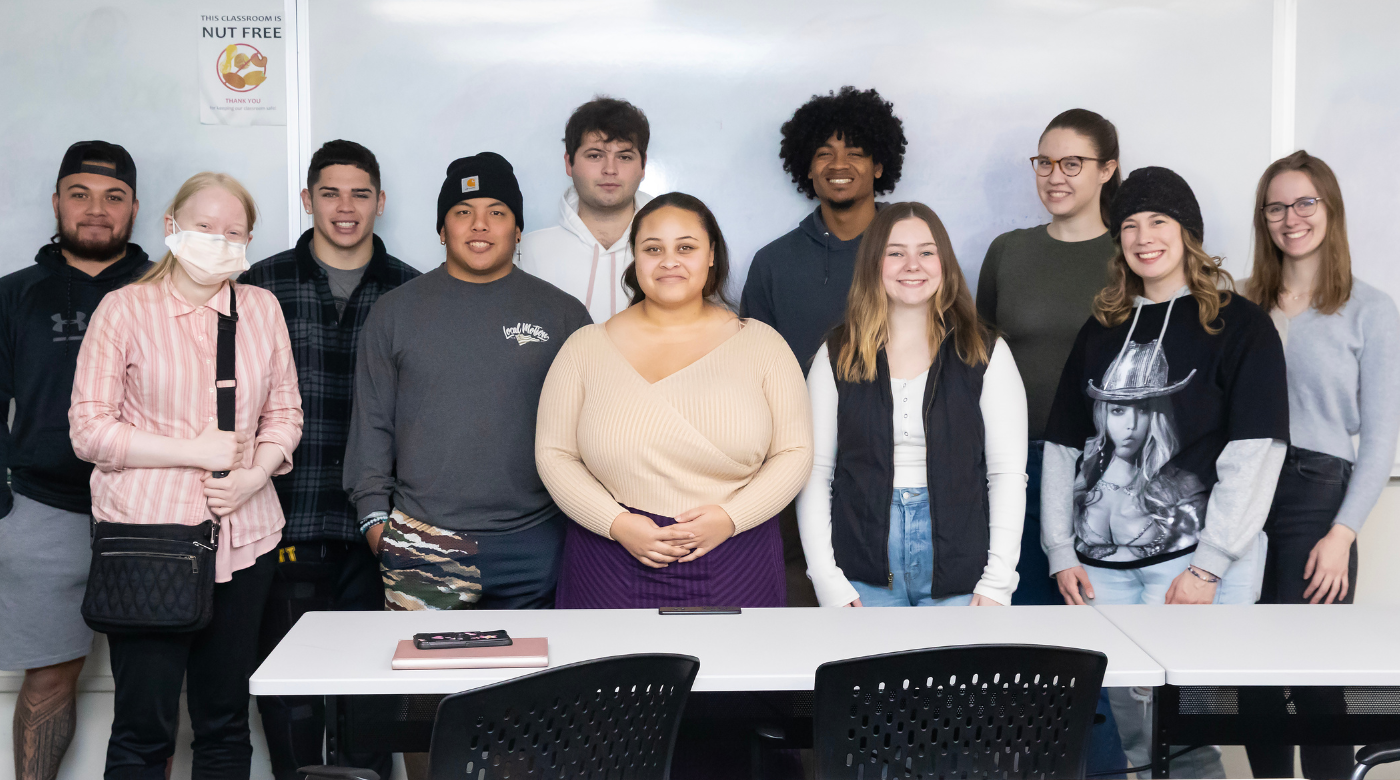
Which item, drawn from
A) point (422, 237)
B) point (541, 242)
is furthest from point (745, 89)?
point (422, 237)

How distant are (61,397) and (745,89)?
7.54 feet

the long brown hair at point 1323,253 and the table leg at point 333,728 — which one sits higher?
the long brown hair at point 1323,253

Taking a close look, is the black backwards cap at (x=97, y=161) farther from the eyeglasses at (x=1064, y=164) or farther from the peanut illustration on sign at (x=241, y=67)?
the eyeglasses at (x=1064, y=164)

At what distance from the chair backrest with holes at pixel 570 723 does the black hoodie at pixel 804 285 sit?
1.67m

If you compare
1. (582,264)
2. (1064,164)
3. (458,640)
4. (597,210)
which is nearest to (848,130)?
(1064,164)

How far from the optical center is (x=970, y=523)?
2.30m

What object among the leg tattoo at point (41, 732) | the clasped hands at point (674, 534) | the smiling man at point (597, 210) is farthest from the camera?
the smiling man at point (597, 210)

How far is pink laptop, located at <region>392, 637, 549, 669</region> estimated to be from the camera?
5.45 ft

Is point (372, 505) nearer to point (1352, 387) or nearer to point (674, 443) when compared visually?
point (674, 443)

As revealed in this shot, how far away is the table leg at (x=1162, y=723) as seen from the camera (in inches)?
71.5

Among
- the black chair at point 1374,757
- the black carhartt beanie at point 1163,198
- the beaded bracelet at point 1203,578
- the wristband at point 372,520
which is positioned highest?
the black carhartt beanie at point 1163,198

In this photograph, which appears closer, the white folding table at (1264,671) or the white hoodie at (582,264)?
the white folding table at (1264,671)

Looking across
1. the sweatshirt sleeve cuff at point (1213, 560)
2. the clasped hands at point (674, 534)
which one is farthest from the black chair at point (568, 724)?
the sweatshirt sleeve cuff at point (1213, 560)

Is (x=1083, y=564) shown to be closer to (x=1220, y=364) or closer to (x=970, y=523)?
(x=970, y=523)
